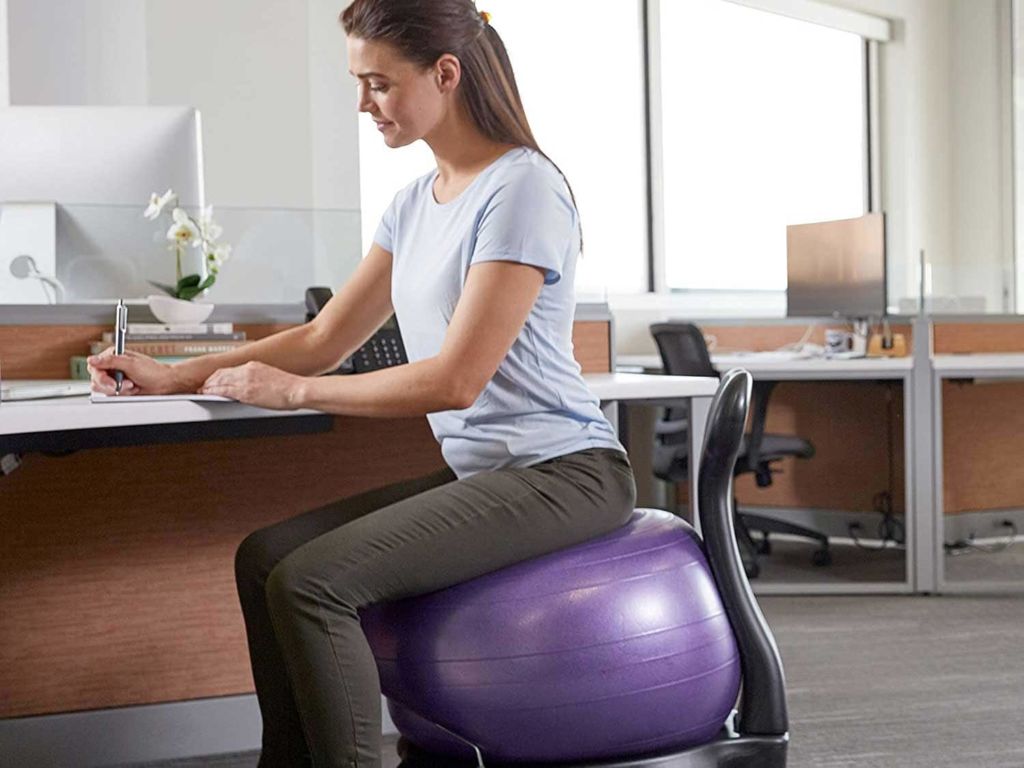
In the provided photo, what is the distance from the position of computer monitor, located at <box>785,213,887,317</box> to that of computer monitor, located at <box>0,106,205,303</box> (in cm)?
272

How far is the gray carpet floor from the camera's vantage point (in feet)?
→ 8.39

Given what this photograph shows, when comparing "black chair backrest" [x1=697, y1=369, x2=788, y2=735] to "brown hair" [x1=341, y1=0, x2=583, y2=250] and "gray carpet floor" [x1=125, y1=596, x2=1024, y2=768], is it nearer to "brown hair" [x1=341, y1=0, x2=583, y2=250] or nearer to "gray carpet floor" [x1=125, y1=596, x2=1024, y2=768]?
"brown hair" [x1=341, y1=0, x2=583, y2=250]

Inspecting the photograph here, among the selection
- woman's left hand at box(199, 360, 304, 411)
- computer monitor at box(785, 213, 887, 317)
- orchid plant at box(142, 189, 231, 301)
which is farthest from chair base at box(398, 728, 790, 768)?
computer monitor at box(785, 213, 887, 317)

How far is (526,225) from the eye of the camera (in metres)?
1.62

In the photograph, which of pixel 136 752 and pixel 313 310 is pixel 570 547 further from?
pixel 136 752

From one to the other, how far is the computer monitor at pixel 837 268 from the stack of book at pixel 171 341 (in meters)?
2.68

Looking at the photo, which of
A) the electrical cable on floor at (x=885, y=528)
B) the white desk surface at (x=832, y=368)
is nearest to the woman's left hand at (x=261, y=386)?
the white desk surface at (x=832, y=368)

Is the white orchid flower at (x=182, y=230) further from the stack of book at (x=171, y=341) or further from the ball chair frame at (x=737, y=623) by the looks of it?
the ball chair frame at (x=737, y=623)

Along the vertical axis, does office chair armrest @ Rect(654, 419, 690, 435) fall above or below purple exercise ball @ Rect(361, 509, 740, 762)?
above

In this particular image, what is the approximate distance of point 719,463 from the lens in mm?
1740

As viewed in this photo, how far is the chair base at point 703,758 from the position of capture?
1.65m

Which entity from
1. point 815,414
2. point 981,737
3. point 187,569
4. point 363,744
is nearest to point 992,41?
point 815,414

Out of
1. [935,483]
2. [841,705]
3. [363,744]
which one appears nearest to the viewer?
[363,744]

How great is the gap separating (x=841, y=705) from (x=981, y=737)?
327 millimetres
